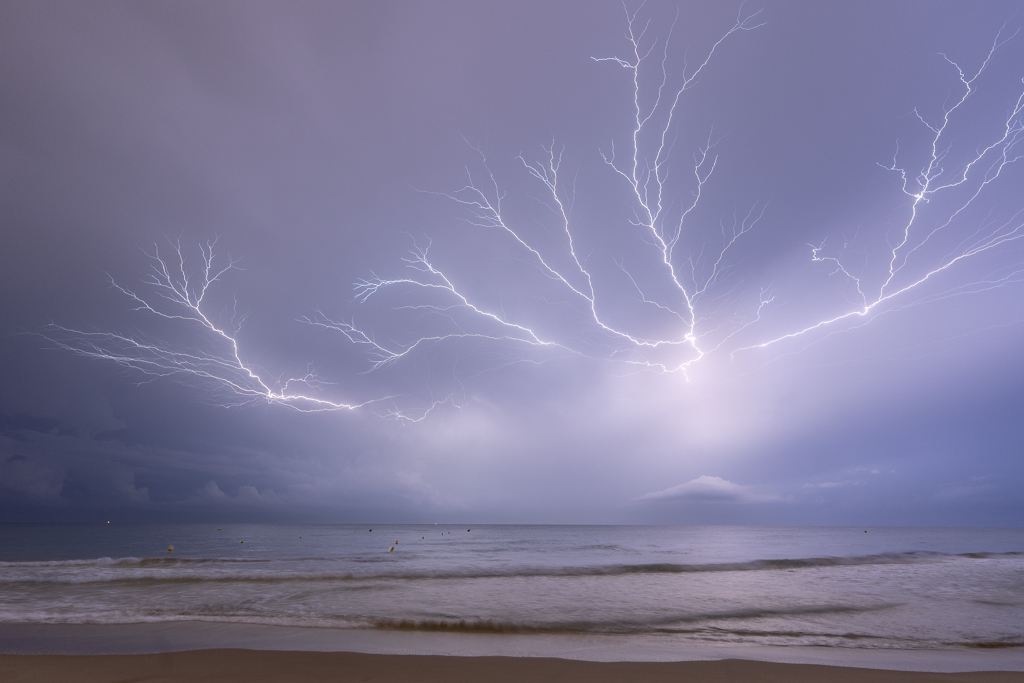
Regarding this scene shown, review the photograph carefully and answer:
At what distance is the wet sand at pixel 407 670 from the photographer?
18.6 ft

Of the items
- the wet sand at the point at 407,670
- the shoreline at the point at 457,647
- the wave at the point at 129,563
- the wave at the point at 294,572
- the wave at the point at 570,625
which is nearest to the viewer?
the wet sand at the point at 407,670

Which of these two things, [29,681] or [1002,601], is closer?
[29,681]

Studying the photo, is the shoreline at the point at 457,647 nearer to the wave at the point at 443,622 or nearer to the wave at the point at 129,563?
the wave at the point at 443,622

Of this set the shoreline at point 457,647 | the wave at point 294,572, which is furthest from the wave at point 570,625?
the wave at point 294,572

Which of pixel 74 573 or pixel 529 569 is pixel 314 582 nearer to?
pixel 529 569

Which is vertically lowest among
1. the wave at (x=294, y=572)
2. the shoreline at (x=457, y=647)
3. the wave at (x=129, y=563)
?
the wave at (x=129, y=563)

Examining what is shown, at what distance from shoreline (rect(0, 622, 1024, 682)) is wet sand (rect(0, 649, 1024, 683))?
232 millimetres

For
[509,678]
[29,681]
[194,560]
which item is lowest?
[194,560]

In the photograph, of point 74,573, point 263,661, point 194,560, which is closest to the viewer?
point 263,661

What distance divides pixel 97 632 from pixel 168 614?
1731 mm

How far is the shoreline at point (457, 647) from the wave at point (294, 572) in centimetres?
881

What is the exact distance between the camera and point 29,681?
217 inches

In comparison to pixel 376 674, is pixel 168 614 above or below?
below

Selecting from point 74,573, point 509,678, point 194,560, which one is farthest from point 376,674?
point 194,560
